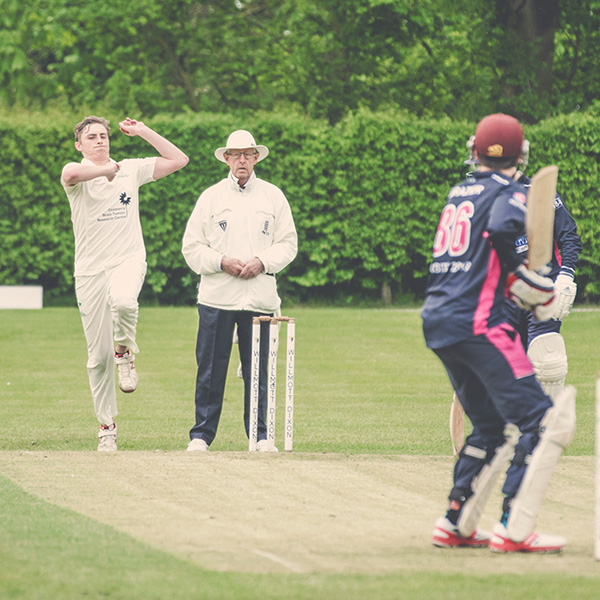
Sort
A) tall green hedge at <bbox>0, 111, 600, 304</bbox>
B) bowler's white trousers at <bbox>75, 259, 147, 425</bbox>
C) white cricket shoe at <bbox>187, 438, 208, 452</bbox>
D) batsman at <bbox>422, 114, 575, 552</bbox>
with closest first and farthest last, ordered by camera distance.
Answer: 1. batsman at <bbox>422, 114, 575, 552</bbox>
2. bowler's white trousers at <bbox>75, 259, 147, 425</bbox>
3. white cricket shoe at <bbox>187, 438, 208, 452</bbox>
4. tall green hedge at <bbox>0, 111, 600, 304</bbox>

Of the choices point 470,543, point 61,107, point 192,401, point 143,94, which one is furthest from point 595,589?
point 143,94

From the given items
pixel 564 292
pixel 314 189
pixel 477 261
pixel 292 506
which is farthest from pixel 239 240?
pixel 314 189

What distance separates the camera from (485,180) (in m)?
5.91

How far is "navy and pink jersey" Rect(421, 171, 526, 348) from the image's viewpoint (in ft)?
18.7

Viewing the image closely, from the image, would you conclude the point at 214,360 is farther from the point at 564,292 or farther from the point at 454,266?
the point at 454,266

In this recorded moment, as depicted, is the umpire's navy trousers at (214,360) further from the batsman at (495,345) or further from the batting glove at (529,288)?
the batting glove at (529,288)

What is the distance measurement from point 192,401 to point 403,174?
11.3 meters

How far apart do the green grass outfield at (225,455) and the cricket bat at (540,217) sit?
4.75 feet

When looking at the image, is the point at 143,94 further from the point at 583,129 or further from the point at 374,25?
the point at 583,129

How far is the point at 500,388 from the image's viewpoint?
5699 mm

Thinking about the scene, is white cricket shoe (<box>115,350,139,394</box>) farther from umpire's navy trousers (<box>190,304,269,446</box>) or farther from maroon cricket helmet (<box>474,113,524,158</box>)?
maroon cricket helmet (<box>474,113,524,158</box>)

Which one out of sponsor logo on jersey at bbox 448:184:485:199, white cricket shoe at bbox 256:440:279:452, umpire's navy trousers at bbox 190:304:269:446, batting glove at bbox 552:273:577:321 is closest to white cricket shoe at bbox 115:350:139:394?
umpire's navy trousers at bbox 190:304:269:446

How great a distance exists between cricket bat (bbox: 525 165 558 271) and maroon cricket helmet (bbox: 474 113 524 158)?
0.89 ft

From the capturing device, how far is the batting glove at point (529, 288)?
576cm
